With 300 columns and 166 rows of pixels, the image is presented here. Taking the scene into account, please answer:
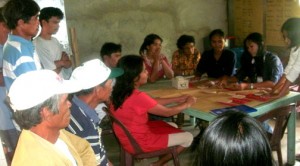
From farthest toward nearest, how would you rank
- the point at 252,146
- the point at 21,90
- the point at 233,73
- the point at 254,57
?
1. the point at 233,73
2. the point at 254,57
3. the point at 21,90
4. the point at 252,146

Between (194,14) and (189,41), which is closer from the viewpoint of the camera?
(189,41)

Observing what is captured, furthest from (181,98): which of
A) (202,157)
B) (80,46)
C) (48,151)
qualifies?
(80,46)

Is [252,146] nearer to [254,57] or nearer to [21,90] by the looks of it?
[21,90]

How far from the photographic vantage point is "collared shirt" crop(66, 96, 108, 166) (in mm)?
2121

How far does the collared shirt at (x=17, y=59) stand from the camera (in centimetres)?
238

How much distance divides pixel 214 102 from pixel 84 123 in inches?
55.8

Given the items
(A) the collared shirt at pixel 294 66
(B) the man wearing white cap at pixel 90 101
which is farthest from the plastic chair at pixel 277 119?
(B) the man wearing white cap at pixel 90 101

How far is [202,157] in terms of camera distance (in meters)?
1.14

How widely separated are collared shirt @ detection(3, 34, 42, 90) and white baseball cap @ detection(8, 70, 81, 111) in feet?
2.61

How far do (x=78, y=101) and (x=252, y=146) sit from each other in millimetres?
1393

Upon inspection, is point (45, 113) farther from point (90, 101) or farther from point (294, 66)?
point (294, 66)

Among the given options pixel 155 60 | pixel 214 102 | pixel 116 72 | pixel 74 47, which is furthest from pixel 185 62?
pixel 116 72

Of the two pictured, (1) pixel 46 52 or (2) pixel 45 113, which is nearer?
(2) pixel 45 113

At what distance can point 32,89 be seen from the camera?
1.57 metres
